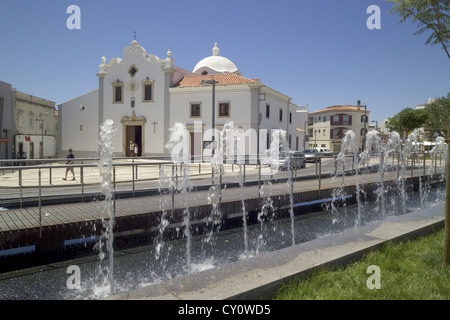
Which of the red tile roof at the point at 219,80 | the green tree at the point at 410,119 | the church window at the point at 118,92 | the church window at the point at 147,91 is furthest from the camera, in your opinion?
the green tree at the point at 410,119

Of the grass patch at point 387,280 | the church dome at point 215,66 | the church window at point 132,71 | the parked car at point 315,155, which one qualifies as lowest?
the grass patch at point 387,280

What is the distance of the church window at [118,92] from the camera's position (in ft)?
115

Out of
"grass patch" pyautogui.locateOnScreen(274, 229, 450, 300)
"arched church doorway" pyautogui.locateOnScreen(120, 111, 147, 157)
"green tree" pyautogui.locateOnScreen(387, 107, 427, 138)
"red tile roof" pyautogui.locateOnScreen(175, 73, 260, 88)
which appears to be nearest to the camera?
"grass patch" pyautogui.locateOnScreen(274, 229, 450, 300)

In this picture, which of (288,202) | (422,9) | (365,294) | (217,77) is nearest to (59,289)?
(365,294)

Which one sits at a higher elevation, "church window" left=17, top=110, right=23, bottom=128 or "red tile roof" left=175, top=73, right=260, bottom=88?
"red tile roof" left=175, top=73, right=260, bottom=88

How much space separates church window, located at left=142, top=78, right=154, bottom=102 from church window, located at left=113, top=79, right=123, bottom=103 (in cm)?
A: 258

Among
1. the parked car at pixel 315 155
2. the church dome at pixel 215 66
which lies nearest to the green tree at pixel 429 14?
the parked car at pixel 315 155

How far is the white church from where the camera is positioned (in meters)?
31.3

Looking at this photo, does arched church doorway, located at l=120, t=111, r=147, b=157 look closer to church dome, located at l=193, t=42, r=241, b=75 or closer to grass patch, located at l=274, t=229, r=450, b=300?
church dome, located at l=193, t=42, r=241, b=75

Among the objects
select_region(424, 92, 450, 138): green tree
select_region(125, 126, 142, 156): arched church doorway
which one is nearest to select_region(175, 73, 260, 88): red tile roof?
select_region(125, 126, 142, 156): arched church doorway

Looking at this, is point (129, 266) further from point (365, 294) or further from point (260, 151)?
point (260, 151)

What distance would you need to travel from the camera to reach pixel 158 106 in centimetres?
3356

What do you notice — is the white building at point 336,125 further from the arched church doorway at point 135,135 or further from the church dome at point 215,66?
the arched church doorway at point 135,135

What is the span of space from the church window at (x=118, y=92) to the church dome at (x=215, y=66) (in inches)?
349
